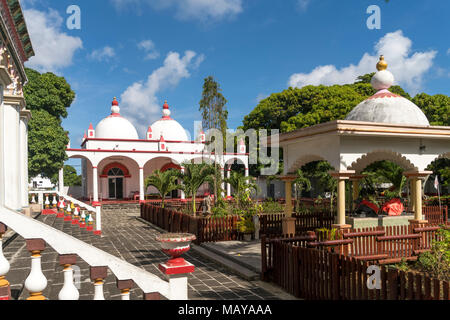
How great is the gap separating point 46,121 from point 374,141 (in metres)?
24.1

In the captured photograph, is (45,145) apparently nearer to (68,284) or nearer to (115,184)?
(115,184)

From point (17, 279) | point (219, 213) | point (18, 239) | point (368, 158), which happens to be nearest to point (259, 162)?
point (219, 213)

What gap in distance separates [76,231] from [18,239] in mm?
2575

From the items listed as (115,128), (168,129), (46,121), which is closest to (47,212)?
(46,121)

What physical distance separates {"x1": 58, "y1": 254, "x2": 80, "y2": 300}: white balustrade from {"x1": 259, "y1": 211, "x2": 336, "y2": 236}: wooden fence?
968cm

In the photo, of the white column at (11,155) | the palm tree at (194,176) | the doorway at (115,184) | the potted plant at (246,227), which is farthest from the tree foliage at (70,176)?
the potted plant at (246,227)

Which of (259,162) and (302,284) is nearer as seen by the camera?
(302,284)

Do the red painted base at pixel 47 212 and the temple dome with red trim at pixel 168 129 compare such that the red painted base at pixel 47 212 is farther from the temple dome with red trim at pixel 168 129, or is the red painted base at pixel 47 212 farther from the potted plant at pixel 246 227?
the temple dome with red trim at pixel 168 129

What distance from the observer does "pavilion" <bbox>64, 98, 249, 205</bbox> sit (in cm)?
3048

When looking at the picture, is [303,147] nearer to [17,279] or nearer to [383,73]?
[383,73]

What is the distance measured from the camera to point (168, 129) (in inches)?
1423

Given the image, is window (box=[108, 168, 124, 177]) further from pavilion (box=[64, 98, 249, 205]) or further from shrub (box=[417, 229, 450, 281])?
shrub (box=[417, 229, 450, 281])

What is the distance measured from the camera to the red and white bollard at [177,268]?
10.8 feet
